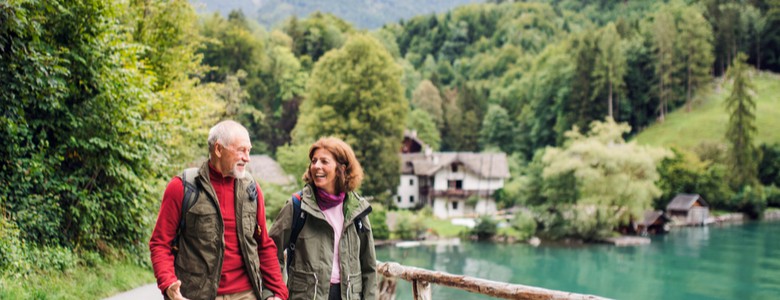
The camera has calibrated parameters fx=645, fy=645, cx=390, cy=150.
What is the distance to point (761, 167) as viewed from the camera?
56.5 meters

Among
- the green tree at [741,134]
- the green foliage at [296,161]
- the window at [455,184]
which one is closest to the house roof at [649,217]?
the window at [455,184]

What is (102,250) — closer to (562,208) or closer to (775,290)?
(775,290)

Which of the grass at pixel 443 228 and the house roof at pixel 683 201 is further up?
the house roof at pixel 683 201

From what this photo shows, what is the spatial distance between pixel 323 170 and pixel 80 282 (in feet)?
19.3

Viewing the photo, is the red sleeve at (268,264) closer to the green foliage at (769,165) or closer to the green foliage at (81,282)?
the green foliage at (81,282)

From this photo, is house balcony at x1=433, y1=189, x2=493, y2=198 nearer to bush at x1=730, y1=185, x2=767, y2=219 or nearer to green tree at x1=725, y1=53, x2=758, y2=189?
bush at x1=730, y1=185, x2=767, y2=219

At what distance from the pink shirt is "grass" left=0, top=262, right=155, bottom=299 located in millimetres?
3833

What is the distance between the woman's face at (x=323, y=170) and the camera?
11.8ft

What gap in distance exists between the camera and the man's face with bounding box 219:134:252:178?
320cm

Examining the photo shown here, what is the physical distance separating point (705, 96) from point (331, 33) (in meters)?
41.2

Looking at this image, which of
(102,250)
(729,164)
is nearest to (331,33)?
(729,164)

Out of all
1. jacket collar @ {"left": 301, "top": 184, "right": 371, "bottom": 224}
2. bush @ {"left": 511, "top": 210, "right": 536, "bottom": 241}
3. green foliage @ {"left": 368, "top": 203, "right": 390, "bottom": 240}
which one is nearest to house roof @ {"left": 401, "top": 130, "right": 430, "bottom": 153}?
bush @ {"left": 511, "top": 210, "right": 536, "bottom": 241}

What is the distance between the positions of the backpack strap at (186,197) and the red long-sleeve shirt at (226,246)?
19 mm

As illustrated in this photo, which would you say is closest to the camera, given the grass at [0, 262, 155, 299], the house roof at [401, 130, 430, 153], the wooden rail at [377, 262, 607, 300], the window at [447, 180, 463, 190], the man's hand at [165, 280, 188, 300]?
the man's hand at [165, 280, 188, 300]
